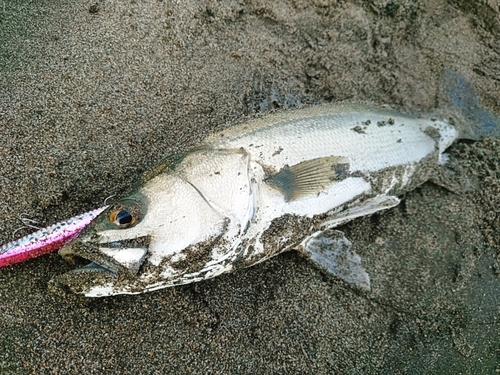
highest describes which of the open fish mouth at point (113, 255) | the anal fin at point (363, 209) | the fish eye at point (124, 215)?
the fish eye at point (124, 215)

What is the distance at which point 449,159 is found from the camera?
3.70m

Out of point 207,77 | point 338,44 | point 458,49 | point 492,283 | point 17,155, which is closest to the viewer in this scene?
point 17,155

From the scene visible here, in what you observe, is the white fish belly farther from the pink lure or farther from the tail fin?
the pink lure


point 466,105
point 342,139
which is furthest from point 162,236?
point 466,105

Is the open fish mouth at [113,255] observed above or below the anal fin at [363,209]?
above

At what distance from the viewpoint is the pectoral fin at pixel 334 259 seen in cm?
299

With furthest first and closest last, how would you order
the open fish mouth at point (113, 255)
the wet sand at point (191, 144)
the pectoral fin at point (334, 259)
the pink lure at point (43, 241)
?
the pectoral fin at point (334, 259) → the wet sand at point (191, 144) → the pink lure at point (43, 241) → the open fish mouth at point (113, 255)

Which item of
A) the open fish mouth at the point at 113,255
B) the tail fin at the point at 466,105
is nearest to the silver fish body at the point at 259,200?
the open fish mouth at the point at 113,255

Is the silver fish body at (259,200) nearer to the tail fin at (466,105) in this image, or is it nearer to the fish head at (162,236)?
the fish head at (162,236)

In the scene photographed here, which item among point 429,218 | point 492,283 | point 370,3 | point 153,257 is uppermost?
point 370,3

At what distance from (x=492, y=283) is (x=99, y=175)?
2.68 m

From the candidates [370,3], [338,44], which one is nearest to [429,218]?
[338,44]

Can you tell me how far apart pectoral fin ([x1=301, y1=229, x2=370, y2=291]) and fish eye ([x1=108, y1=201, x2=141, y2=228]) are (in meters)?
1.10

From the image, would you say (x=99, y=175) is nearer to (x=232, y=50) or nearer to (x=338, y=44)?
(x=232, y=50)
